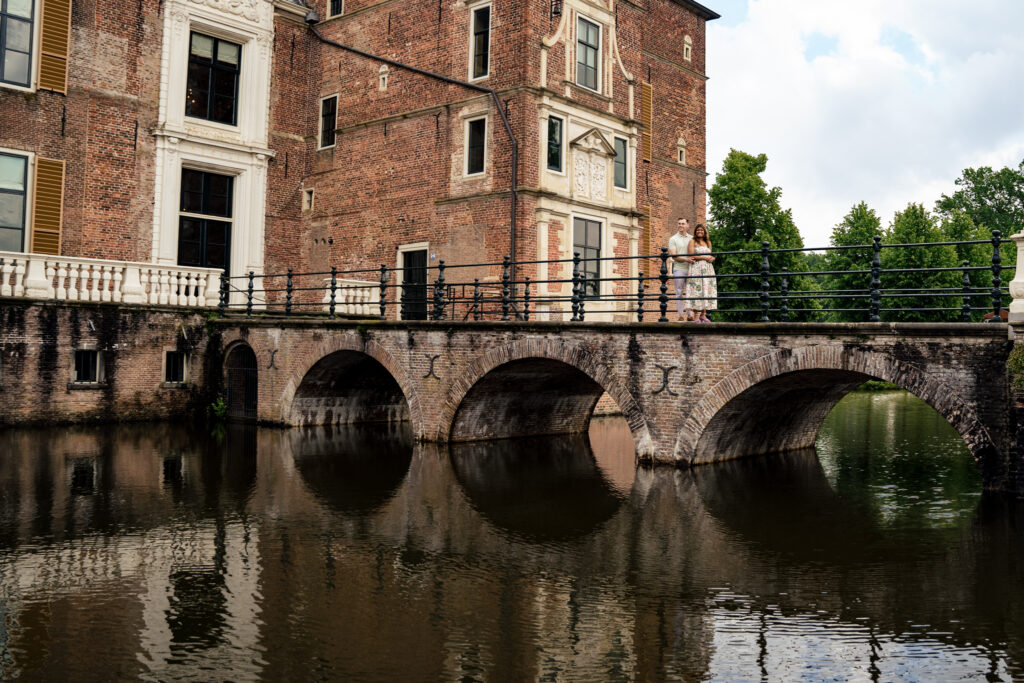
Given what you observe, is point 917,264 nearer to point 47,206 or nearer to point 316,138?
point 316,138

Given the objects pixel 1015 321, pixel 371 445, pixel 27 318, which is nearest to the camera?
pixel 1015 321

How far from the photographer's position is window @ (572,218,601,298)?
68.5ft

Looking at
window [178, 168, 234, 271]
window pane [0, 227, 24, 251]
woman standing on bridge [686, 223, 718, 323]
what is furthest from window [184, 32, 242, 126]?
woman standing on bridge [686, 223, 718, 323]

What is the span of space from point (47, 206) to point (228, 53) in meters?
6.05

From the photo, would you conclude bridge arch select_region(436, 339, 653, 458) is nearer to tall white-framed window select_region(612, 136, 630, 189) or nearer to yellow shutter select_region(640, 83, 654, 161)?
tall white-framed window select_region(612, 136, 630, 189)

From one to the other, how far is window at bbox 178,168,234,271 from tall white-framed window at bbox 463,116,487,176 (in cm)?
655

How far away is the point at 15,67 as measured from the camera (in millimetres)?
18812

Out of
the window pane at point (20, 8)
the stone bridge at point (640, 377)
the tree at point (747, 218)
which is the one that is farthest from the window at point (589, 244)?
the tree at point (747, 218)

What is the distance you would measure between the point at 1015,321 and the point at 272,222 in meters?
18.6

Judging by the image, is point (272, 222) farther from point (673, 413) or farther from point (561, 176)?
point (673, 413)

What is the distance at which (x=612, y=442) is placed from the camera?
16.2 metres

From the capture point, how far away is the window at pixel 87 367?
17359mm

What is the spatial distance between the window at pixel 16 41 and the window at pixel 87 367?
6201mm

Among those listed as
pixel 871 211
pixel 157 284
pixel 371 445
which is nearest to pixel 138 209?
pixel 157 284
